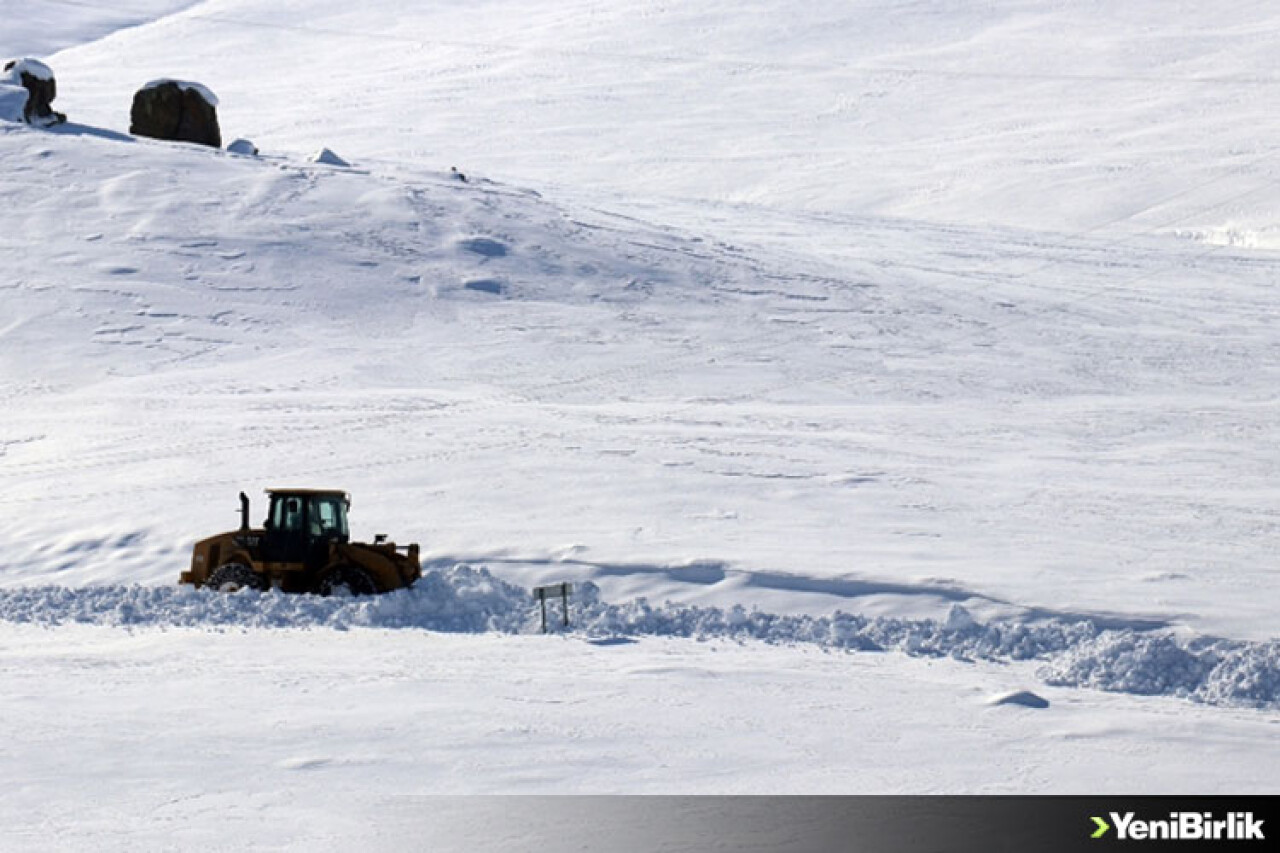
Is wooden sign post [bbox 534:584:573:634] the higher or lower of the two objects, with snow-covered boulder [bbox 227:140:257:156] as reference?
lower

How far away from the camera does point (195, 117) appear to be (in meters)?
46.9

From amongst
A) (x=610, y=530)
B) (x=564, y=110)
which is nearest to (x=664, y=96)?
(x=564, y=110)

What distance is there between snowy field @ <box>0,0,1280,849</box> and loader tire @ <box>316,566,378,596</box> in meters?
0.32

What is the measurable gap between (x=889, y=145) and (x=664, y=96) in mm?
13144

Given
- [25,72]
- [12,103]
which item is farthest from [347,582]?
[25,72]

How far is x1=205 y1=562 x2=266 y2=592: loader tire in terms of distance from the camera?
17016mm

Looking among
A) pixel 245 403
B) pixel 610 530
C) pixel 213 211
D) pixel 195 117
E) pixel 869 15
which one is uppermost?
pixel 869 15

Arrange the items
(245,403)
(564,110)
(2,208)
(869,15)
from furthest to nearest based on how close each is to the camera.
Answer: (869,15)
(564,110)
(2,208)
(245,403)

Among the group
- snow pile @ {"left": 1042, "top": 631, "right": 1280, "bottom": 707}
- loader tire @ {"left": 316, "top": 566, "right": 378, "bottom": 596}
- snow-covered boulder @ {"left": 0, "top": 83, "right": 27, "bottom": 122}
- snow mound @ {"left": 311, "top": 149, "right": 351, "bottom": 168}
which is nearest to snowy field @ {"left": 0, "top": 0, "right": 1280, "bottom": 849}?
snow pile @ {"left": 1042, "top": 631, "right": 1280, "bottom": 707}

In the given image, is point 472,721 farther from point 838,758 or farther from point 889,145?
point 889,145

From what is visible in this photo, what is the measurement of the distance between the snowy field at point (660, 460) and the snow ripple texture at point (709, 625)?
0.05m

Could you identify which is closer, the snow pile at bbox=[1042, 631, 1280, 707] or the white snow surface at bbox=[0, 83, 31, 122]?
the snow pile at bbox=[1042, 631, 1280, 707]

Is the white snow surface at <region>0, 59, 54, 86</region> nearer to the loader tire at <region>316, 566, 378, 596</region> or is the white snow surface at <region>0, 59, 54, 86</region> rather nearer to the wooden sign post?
the loader tire at <region>316, 566, 378, 596</region>

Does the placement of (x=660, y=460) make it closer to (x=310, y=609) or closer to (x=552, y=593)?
(x=552, y=593)
